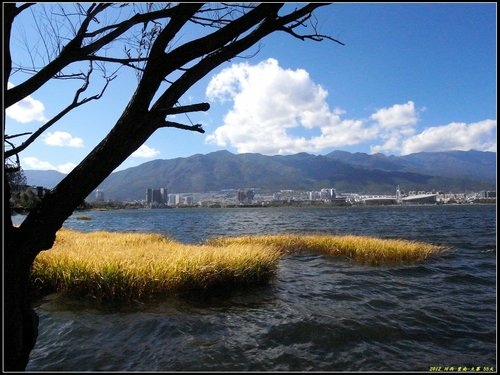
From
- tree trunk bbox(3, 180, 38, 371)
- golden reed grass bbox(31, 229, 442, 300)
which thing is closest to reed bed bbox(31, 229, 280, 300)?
golden reed grass bbox(31, 229, 442, 300)

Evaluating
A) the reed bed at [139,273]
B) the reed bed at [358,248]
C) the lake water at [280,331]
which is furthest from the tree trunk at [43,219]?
the reed bed at [358,248]

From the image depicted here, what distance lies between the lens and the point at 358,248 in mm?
21578

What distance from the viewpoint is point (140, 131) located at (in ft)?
12.2

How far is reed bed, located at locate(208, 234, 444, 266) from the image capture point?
67.0 ft

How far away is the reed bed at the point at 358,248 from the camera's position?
20.4 metres

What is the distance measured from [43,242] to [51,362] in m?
5.18

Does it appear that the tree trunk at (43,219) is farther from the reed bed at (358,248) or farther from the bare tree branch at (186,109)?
the reed bed at (358,248)

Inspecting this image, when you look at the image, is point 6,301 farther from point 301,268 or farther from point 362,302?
point 301,268

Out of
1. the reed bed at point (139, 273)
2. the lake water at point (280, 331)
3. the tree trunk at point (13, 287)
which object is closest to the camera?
the tree trunk at point (13, 287)

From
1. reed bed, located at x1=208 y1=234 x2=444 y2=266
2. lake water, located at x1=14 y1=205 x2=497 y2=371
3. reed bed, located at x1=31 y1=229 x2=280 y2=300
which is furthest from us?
reed bed, located at x1=208 y1=234 x2=444 y2=266

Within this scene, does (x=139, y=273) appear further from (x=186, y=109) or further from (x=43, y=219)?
(x=186, y=109)

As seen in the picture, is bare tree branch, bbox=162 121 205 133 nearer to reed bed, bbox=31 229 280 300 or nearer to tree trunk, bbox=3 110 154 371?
tree trunk, bbox=3 110 154 371

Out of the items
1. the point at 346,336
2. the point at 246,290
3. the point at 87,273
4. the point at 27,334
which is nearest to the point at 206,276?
the point at 246,290

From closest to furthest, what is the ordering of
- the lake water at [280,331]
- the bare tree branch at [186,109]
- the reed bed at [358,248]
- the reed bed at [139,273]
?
the bare tree branch at [186,109] < the lake water at [280,331] < the reed bed at [139,273] < the reed bed at [358,248]
